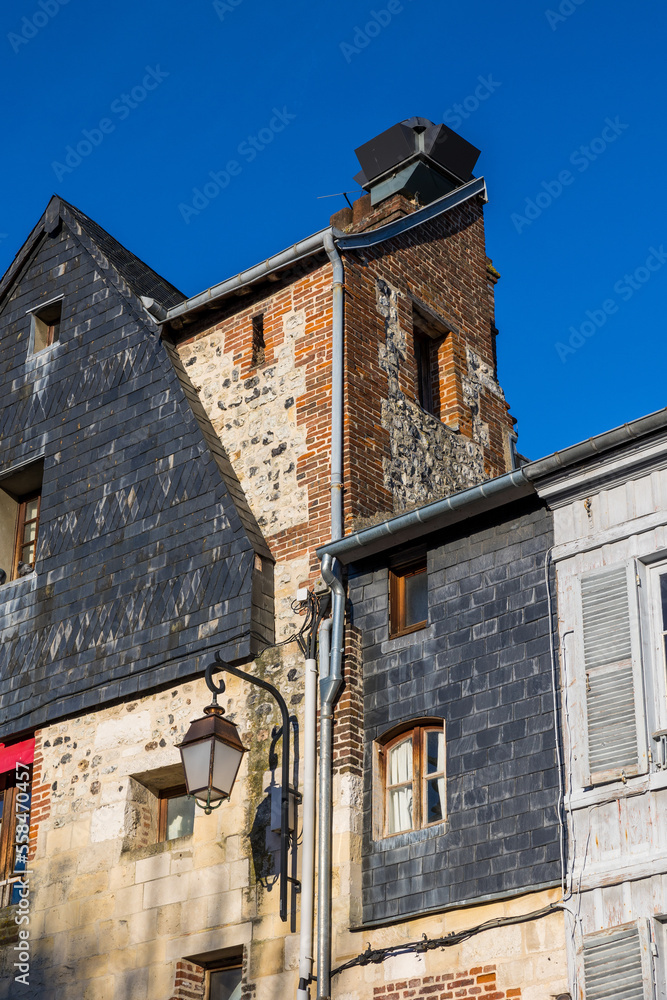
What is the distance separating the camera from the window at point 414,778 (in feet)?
38.8

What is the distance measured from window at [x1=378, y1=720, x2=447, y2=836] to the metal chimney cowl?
8277mm

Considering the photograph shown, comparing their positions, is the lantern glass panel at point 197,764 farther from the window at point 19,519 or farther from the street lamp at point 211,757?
the window at point 19,519

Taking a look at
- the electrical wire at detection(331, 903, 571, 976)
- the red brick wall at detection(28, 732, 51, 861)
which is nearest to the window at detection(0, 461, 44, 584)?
the red brick wall at detection(28, 732, 51, 861)

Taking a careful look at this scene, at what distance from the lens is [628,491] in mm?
11391

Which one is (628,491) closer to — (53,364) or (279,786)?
(279,786)

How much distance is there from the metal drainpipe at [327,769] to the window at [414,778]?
503 millimetres

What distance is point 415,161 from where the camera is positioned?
1822 cm

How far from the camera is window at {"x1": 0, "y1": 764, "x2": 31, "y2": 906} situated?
14469mm

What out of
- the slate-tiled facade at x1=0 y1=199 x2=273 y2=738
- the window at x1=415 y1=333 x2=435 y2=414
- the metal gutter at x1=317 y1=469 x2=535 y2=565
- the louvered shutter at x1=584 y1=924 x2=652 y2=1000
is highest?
the window at x1=415 y1=333 x2=435 y2=414

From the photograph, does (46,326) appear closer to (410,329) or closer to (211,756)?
(410,329)

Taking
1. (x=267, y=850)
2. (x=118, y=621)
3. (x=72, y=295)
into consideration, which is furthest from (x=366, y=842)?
(x=72, y=295)

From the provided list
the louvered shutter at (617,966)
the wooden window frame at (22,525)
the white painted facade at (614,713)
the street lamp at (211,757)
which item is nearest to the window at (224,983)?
the street lamp at (211,757)

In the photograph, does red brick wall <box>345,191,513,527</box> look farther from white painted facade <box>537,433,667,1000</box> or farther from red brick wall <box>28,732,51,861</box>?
red brick wall <box>28,732,51,861</box>

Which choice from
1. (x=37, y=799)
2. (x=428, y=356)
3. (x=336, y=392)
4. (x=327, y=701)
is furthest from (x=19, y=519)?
(x=327, y=701)
